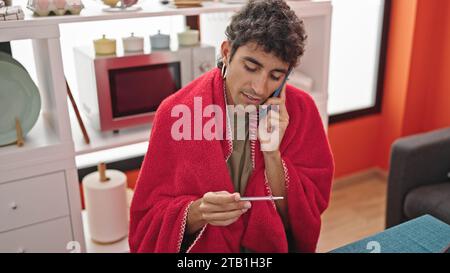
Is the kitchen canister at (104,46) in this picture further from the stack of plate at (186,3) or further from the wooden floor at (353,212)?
the wooden floor at (353,212)

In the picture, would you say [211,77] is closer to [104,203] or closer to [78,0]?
[78,0]

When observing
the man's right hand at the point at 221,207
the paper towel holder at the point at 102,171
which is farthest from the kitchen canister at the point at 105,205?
the man's right hand at the point at 221,207

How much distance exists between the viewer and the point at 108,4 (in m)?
1.62

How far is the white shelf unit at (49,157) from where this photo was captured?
1467mm

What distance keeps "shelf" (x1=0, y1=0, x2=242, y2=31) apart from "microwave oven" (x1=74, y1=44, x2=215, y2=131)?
0.51 feet

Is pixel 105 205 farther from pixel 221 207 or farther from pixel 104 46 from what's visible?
pixel 221 207

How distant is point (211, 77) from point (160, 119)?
0.60 feet

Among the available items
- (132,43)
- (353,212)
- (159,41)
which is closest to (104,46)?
(132,43)

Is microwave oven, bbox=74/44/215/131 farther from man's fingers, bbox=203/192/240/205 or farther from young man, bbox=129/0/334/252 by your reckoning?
man's fingers, bbox=203/192/240/205

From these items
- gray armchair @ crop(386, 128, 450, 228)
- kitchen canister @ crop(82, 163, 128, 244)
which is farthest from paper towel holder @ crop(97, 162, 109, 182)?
gray armchair @ crop(386, 128, 450, 228)

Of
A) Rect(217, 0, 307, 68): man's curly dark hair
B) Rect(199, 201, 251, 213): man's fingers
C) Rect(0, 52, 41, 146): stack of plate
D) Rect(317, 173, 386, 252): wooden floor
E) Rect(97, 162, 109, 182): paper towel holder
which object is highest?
→ Rect(217, 0, 307, 68): man's curly dark hair

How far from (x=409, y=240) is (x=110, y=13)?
1.13m

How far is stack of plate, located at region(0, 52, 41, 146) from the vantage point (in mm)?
1524
